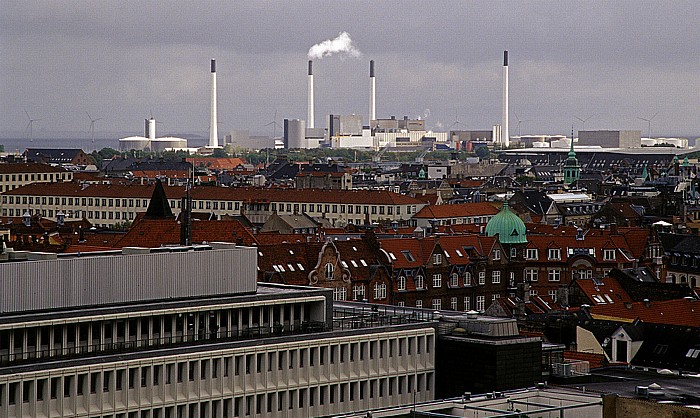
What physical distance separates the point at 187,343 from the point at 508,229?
213ft

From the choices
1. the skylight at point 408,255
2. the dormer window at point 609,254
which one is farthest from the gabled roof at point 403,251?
the dormer window at point 609,254

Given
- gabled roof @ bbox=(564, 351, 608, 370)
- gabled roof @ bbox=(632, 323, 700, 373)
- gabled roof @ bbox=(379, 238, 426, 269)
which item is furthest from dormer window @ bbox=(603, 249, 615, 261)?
gabled roof @ bbox=(564, 351, 608, 370)

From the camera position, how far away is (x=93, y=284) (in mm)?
57812

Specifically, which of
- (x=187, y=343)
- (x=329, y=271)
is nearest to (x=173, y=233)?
(x=329, y=271)

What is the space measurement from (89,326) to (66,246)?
151ft

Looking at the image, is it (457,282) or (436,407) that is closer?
(436,407)

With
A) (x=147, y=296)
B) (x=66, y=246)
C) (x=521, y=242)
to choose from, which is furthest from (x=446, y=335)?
(x=521, y=242)

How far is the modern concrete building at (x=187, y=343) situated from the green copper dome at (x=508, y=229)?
54.2 metres

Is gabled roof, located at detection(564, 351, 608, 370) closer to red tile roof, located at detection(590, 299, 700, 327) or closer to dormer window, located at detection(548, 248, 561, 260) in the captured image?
red tile roof, located at detection(590, 299, 700, 327)

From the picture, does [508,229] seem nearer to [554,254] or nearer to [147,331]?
[554,254]

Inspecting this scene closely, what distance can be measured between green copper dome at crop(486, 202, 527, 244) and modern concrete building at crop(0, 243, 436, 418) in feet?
178

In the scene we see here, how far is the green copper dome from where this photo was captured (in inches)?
4754

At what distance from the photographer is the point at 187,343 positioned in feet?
193

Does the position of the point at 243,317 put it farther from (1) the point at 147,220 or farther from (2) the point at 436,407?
(1) the point at 147,220
